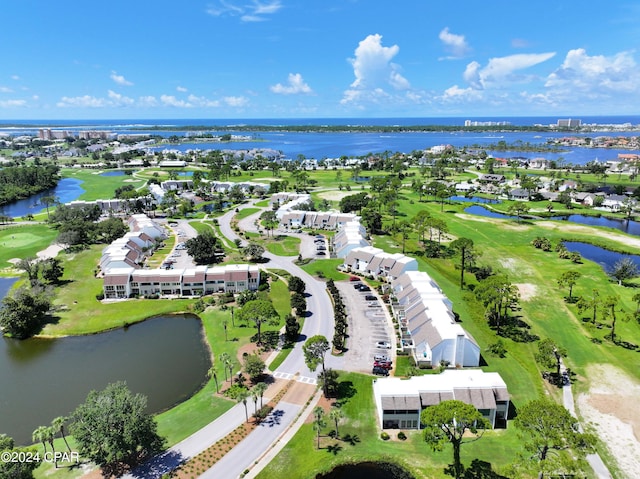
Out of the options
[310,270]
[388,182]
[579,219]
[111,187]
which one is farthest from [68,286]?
[579,219]

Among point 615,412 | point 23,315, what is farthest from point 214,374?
point 615,412

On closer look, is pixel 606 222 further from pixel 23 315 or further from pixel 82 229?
pixel 82 229

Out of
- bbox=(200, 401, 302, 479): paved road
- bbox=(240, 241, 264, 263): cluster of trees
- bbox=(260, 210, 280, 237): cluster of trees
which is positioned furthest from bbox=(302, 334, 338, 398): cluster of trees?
bbox=(260, 210, 280, 237): cluster of trees

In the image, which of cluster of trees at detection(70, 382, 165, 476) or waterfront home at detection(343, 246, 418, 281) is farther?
waterfront home at detection(343, 246, 418, 281)

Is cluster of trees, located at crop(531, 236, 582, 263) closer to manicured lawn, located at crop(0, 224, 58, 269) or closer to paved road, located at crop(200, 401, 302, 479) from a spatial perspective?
paved road, located at crop(200, 401, 302, 479)

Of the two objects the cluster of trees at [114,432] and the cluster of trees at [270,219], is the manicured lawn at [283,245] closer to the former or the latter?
the cluster of trees at [270,219]

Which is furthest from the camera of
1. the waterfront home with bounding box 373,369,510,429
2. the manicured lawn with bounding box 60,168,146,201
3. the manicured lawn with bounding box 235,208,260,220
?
the manicured lawn with bounding box 60,168,146,201

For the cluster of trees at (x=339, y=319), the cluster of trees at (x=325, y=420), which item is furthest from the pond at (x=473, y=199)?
the cluster of trees at (x=325, y=420)
